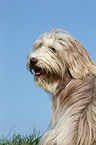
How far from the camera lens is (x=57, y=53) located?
22.5 ft

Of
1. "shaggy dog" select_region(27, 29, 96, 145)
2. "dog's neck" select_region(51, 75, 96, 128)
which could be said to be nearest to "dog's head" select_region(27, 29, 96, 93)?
"shaggy dog" select_region(27, 29, 96, 145)

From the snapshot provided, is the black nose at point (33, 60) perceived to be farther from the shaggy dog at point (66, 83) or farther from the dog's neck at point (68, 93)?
the dog's neck at point (68, 93)

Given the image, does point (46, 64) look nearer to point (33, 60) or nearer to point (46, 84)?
Result: point (33, 60)

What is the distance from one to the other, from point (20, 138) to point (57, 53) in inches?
104

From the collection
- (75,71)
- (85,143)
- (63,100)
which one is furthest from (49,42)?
(85,143)

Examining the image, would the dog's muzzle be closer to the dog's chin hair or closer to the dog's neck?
Answer: the dog's chin hair

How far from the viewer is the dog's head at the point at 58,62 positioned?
6.69 metres

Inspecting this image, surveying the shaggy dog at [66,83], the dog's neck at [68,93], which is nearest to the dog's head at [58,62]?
the shaggy dog at [66,83]

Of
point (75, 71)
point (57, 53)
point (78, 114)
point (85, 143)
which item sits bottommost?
Result: point (85, 143)

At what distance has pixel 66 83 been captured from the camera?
6.62 meters

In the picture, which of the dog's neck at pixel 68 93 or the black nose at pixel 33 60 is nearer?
the dog's neck at pixel 68 93

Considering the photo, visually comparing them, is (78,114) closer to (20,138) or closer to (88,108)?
(88,108)

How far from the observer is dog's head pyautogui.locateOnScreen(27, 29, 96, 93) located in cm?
669

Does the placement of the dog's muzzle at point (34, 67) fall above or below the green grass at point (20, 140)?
above
